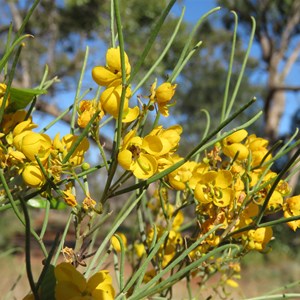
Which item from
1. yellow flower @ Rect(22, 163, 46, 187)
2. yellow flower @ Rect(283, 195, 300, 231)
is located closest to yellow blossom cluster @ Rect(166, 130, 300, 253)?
yellow flower @ Rect(283, 195, 300, 231)

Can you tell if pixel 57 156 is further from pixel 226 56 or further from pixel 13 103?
pixel 226 56

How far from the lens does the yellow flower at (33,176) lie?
293 mm

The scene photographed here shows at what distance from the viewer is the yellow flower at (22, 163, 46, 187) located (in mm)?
293

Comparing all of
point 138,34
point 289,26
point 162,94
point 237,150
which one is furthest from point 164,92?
point 289,26

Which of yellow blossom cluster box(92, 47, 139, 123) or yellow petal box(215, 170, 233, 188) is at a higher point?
yellow blossom cluster box(92, 47, 139, 123)

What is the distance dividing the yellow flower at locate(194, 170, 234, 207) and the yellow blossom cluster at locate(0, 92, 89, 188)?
10 cm

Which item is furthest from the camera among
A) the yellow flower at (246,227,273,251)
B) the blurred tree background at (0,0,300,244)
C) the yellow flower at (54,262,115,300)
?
the blurred tree background at (0,0,300,244)

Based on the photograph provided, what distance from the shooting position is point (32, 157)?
12.0 inches

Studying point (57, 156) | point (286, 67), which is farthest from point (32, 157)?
point (286, 67)

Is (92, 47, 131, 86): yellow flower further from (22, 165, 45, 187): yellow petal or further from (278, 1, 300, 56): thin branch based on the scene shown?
(278, 1, 300, 56): thin branch

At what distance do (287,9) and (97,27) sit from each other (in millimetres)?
3005

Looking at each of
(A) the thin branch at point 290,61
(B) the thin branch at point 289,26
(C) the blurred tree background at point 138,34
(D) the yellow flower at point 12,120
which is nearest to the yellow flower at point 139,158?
(D) the yellow flower at point 12,120

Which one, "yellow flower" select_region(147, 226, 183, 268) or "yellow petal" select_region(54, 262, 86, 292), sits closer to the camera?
"yellow petal" select_region(54, 262, 86, 292)

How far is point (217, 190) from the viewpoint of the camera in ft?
1.14
